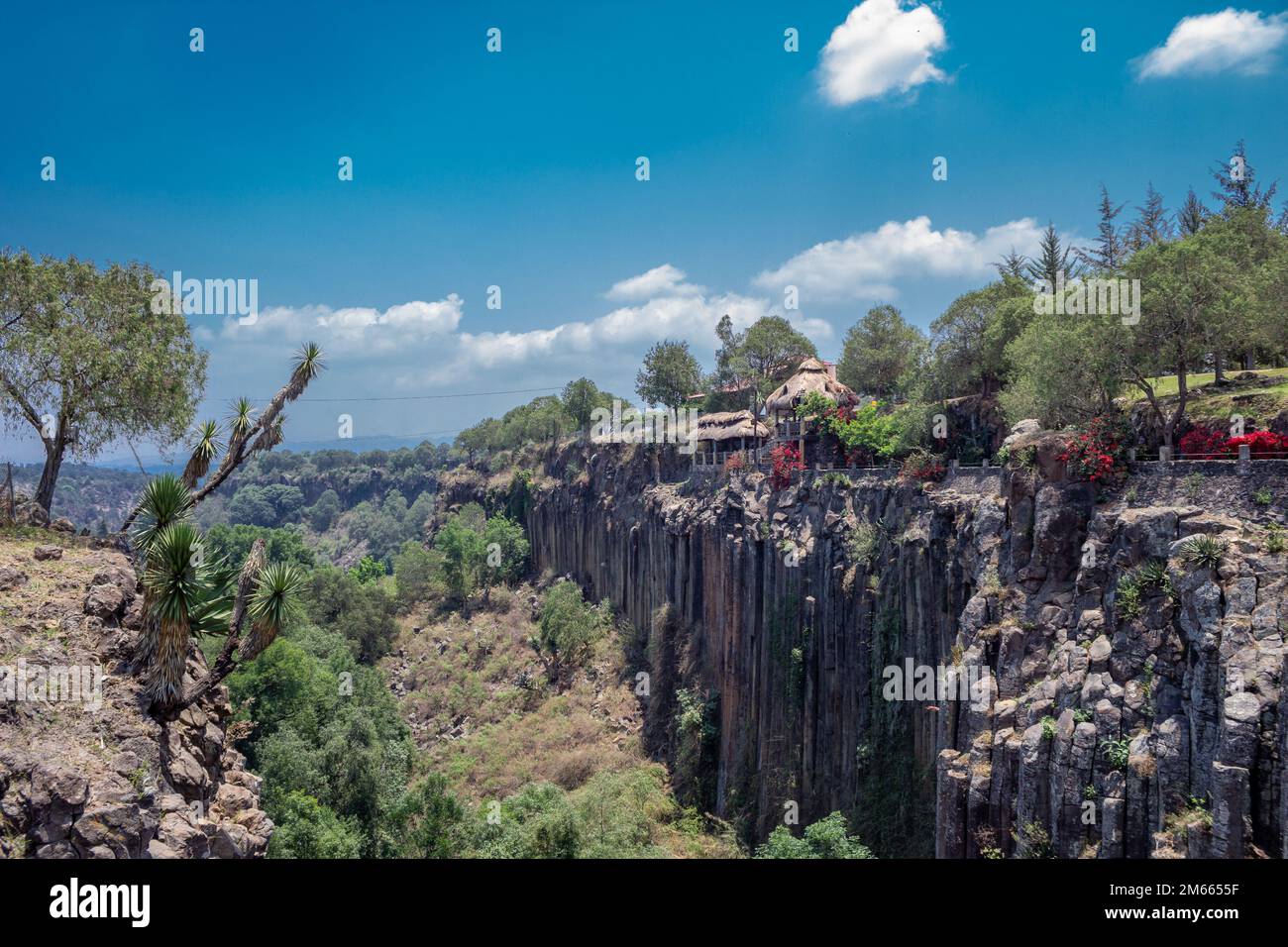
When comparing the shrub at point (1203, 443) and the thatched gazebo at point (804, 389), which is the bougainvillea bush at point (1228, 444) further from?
the thatched gazebo at point (804, 389)

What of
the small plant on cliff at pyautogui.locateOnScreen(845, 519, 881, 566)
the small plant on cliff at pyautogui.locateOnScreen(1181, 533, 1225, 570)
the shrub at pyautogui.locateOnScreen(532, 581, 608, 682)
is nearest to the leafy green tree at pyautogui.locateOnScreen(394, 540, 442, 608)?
the shrub at pyautogui.locateOnScreen(532, 581, 608, 682)

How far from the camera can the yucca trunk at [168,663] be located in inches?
473

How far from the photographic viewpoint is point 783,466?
36.3 m

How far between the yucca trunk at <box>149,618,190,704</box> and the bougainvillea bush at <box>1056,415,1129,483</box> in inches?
759

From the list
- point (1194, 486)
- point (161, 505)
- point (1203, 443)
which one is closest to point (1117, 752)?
point (1194, 486)

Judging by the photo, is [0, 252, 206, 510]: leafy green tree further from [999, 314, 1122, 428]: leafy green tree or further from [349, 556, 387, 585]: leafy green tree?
[349, 556, 387, 585]: leafy green tree

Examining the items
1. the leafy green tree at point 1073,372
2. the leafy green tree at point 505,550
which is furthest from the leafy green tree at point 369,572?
the leafy green tree at point 1073,372

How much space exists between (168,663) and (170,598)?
Result: 127cm

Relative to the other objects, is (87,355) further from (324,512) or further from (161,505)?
(324,512)

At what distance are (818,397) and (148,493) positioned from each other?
98.3 ft

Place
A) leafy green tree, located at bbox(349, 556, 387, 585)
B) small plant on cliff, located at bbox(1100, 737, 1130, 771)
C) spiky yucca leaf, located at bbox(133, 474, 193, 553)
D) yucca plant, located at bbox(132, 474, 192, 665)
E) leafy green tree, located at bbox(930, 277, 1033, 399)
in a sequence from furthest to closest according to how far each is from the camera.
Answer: leafy green tree, located at bbox(349, 556, 387, 585), leafy green tree, located at bbox(930, 277, 1033, 399), small plant on cliff, located at bbox(1100, 737, 1130, 771), spiky yucca leaf, located at bbox(133, 474, 193, 553), yucca plant, located at bbox(132, 474, 192, 665)

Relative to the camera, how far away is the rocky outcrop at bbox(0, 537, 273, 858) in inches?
389

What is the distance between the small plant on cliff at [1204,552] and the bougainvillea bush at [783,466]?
68.8 ft
